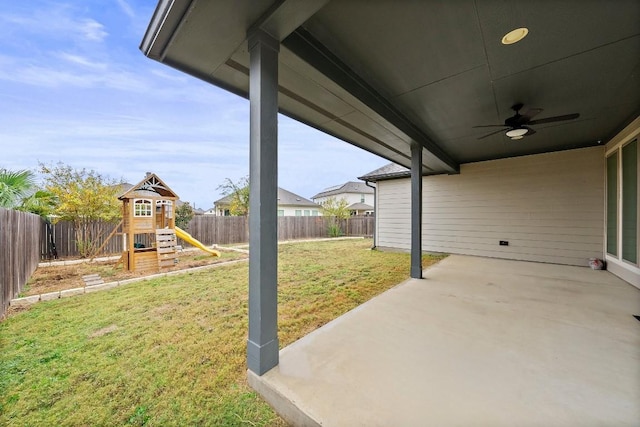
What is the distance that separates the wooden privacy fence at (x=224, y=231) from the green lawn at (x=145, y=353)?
4699 mm

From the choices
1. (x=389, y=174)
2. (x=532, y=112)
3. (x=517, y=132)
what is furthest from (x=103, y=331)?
(x=389, y=174)

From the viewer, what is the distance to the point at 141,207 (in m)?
5.97

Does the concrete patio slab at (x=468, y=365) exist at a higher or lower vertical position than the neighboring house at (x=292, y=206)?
lower

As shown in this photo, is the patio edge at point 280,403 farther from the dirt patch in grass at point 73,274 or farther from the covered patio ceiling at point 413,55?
the dirt patch in grass at point 73,274

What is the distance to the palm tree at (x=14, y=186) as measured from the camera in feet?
14.3

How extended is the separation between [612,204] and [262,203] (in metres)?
7.22

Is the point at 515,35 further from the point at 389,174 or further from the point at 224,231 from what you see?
the point at 224,231

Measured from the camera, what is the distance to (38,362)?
2074 mm

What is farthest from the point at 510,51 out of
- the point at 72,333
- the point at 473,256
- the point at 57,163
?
the point at 57,163

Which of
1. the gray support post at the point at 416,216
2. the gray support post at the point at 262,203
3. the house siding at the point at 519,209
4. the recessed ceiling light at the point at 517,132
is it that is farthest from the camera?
the house siding at the point at 519,209

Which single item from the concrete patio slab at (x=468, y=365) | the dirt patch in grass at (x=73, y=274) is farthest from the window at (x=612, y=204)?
the dirt patch in grass at (x=73, y=274)

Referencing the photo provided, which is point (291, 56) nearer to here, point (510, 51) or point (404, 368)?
point (510, 51)

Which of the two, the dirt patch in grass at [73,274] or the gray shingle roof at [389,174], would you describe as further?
the gray shingle roof at [389,174]

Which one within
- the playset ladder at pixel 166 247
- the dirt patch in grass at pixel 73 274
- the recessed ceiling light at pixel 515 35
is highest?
the recessed ceiling light at pixel 515 35
